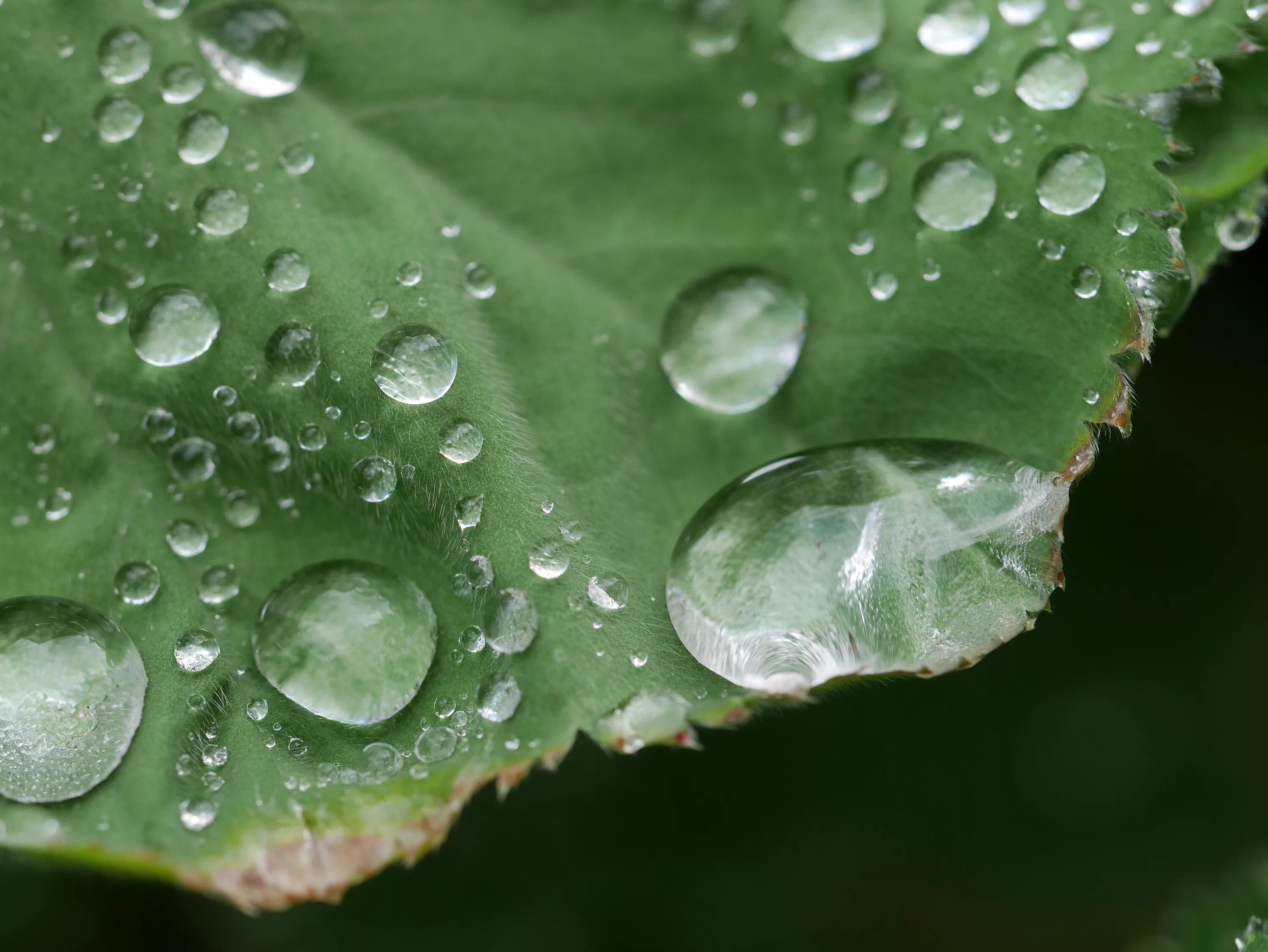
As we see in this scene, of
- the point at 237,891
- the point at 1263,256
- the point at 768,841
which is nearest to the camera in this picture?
the point at 237,891

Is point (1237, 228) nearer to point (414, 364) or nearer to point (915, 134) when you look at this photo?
point (915, 134)

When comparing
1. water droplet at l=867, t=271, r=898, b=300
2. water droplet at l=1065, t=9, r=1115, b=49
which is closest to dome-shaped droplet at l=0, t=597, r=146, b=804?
water droplet at l=867, t=271, r=898, b=300

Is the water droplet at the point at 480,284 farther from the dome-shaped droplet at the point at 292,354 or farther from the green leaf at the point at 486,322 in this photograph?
the dome-shaped droplet at the point at 292,354


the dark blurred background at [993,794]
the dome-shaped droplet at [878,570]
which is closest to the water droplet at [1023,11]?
the dome-shaped droplet at [878,570]

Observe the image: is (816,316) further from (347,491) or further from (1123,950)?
(1123,950)

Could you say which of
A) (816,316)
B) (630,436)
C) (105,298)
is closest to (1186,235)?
(816,316)

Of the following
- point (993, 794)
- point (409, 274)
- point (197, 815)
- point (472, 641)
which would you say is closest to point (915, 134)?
point (409, 274)
